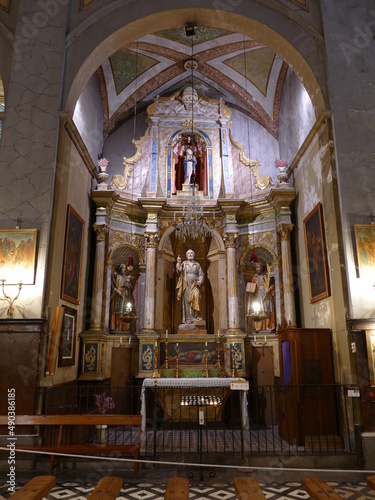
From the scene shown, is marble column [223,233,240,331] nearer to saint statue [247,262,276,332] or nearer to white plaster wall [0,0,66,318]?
saint statue [247,262,276,332]

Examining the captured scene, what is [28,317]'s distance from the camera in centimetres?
639

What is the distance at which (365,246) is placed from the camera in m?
6.66

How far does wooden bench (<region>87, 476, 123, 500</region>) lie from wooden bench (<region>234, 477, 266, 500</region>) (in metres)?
0.88

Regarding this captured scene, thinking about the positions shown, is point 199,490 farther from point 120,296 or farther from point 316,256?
point 120,296

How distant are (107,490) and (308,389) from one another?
4.64m

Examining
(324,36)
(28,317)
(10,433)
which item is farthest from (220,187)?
(10,433)

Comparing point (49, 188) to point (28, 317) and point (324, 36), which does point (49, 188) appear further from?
point (324, 36)

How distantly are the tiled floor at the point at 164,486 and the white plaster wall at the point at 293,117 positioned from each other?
6.67 m

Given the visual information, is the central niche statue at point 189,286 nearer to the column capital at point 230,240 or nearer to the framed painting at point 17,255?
the column capital at point 230,240

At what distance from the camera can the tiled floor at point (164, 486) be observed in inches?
197

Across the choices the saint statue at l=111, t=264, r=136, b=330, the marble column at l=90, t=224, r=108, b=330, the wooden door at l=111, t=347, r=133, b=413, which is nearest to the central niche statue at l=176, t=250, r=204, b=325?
the saint statue at l=111, t=264, r=136, b=330

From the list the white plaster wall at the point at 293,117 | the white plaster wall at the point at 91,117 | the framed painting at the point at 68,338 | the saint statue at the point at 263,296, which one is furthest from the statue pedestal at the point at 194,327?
the white plaster wall at the point at 91,117

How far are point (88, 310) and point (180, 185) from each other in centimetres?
430

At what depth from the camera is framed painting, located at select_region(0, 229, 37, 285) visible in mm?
6551
